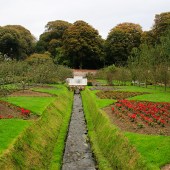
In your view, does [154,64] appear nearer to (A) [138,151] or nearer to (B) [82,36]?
(B) [82,36]

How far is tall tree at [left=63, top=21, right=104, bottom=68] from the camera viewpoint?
4220 inches

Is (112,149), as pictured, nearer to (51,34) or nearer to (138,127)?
(138,127)

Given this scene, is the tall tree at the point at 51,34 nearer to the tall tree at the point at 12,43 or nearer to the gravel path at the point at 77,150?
the tall tree at the point at 12,43

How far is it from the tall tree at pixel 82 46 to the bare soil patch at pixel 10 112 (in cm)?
7545

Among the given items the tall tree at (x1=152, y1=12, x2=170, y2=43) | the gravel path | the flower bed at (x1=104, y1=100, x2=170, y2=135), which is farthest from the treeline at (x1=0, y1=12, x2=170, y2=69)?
the gravel path

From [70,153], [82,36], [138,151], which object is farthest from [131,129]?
[82,36]

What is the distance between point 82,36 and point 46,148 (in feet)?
297

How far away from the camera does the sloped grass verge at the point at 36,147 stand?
16.6 metres

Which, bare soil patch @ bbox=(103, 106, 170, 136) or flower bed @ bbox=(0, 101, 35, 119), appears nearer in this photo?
bare soil patch @ bbox=(103, 106, 170, 136)

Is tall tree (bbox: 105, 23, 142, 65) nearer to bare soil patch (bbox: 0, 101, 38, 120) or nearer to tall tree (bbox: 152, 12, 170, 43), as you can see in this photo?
tall tree (bbox: 152, 12, 170, 43)

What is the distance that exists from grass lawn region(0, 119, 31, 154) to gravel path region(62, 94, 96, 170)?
326 cm

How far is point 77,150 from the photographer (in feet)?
72.7

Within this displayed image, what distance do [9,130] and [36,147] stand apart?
2.32m

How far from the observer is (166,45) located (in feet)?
201
